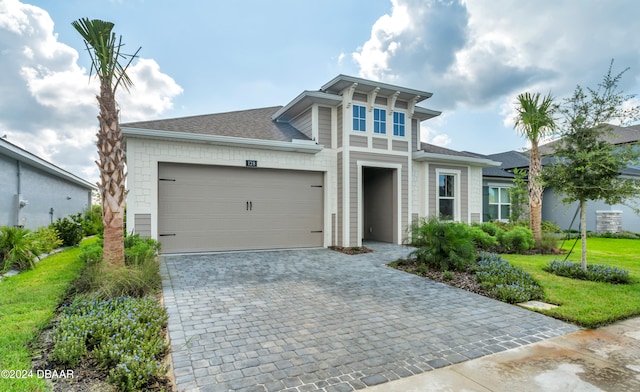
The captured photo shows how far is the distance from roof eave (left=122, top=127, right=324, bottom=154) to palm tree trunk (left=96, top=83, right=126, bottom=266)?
2577 mm

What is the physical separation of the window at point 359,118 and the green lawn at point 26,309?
8.13 meters

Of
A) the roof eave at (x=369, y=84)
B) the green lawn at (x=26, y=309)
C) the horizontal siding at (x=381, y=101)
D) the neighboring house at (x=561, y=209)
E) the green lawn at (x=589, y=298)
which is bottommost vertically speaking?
the green lawn at (x=589, y=298)

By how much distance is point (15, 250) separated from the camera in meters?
6.73

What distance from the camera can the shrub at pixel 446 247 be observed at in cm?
699

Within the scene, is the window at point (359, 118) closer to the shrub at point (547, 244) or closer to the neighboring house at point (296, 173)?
the neighboring house at point (296, 173)

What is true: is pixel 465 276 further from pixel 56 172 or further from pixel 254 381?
pixel 56 172

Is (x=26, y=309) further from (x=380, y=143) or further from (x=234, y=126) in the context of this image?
(x=380, y=143)

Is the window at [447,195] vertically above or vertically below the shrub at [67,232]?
above

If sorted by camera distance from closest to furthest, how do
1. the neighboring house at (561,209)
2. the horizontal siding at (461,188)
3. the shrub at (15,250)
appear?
the shrub at (15,250), the horizontal siding at (461,188), the neighboring house at (561,209)

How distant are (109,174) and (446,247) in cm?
672

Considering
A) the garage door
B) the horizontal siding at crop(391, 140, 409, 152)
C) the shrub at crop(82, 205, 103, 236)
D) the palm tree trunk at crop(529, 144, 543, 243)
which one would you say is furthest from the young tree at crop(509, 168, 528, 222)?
the shrub at crop(82, 205, 103, 236)

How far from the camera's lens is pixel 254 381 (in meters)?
2.65

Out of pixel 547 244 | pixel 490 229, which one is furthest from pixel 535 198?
pixel 490 229

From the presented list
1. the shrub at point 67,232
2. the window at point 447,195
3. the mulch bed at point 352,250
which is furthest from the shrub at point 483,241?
the shrub at point 67,232
